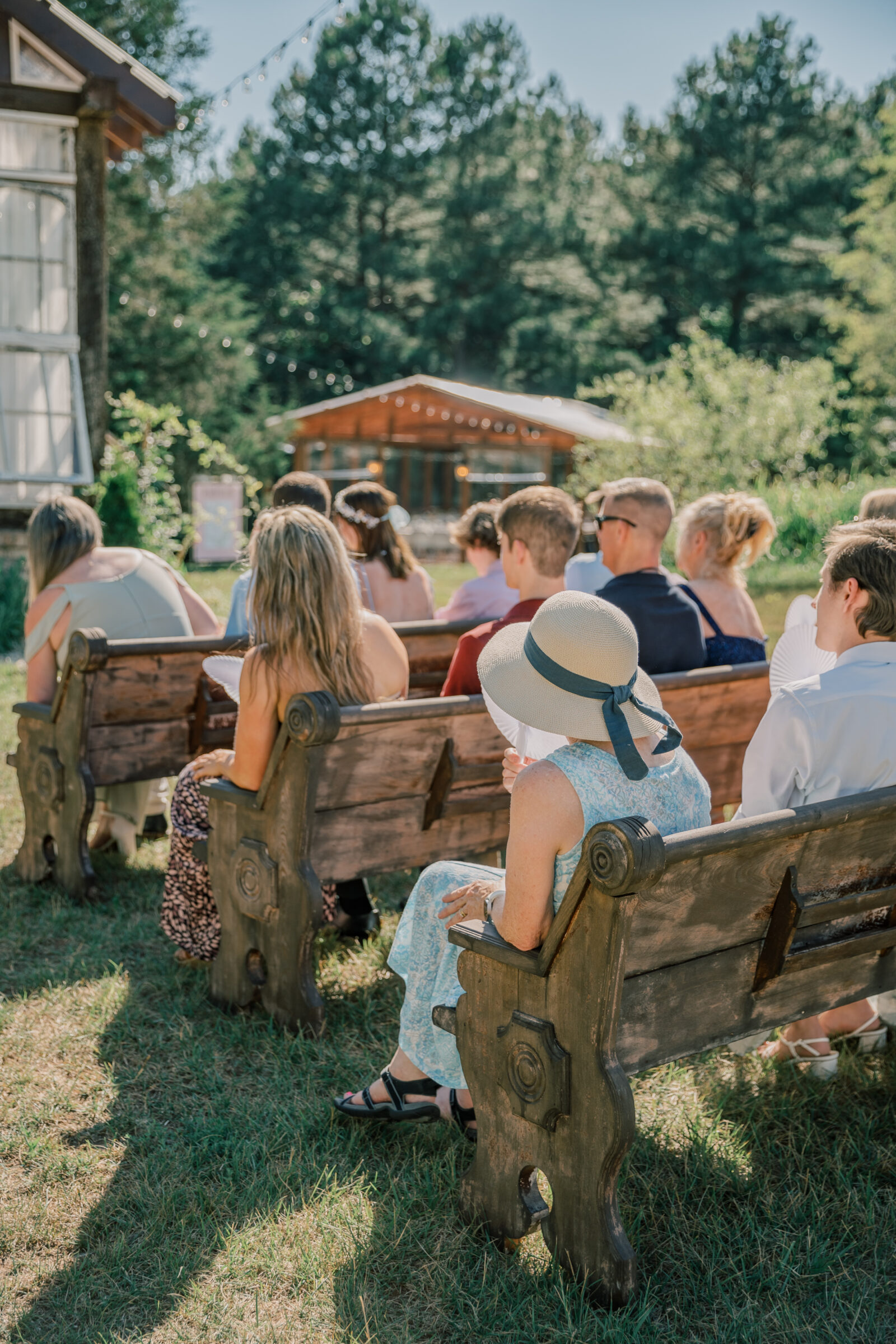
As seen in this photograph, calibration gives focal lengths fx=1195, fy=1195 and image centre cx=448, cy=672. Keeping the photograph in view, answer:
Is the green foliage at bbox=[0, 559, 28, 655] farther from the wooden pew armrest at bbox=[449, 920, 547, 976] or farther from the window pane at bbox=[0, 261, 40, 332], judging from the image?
the wooden pew armrest at bbox=[449, 920, 547, 976]

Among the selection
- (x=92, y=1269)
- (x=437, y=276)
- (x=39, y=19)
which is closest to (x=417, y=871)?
(x=92, y=1269)

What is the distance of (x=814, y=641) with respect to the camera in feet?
11.4

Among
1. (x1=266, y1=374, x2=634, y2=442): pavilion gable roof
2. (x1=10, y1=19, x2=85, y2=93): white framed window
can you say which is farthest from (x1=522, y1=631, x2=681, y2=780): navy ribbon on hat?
(x1=266, y1=374, x2=634, y2=442): pavilion gable roof

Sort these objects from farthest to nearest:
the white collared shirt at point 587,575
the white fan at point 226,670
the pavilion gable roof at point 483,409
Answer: the pavilion gable roof at point 483,409
the white collared shirt at point 587,575
the white fan at point 226,670

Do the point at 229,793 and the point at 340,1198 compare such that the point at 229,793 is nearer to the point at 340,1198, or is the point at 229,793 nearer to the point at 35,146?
the point at 340,1198

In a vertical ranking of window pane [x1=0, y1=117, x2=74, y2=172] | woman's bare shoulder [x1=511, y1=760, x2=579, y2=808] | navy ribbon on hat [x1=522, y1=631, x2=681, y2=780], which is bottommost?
woman's bare shoulder [x1=511, y1=760, x2=579, y2=808]

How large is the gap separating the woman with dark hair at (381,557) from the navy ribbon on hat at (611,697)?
346cm

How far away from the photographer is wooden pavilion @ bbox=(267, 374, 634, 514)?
88.1 feet

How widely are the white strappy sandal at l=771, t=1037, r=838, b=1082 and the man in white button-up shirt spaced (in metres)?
0.94

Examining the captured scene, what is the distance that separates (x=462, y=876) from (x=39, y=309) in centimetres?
957

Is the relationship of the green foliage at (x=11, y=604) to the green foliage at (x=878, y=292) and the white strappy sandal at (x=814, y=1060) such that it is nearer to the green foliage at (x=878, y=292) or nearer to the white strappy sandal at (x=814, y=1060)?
the white strappy sandal at (x=814, y=1060)

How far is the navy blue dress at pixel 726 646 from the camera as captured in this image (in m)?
5.05

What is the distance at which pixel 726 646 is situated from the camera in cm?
505

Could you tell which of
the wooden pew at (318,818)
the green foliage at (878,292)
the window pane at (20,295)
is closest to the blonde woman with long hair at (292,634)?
the wooden pew at (318,818)
